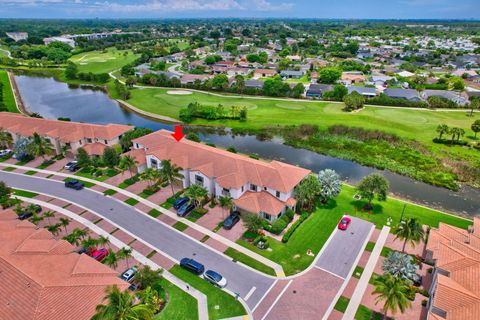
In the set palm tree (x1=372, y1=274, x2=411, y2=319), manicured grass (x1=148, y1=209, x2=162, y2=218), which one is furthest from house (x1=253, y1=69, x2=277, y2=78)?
palm tree (x1=372, y1=274, x2=411, y2=319)

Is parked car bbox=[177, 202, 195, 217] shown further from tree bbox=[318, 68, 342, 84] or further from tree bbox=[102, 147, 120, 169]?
tree bbox=[318, 68, 342, 84]

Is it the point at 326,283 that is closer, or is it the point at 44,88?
the point at 326,283

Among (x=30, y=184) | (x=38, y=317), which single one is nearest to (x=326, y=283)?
(x=38, y=317)

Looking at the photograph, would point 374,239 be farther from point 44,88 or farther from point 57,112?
point 44,88

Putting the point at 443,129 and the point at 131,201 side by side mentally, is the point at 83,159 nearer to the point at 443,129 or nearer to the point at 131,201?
the point at 131,201

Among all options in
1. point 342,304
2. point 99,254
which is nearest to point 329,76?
point 342,304

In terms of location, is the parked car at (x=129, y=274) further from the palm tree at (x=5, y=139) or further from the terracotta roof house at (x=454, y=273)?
the palm tree at (x=5, y=139)
